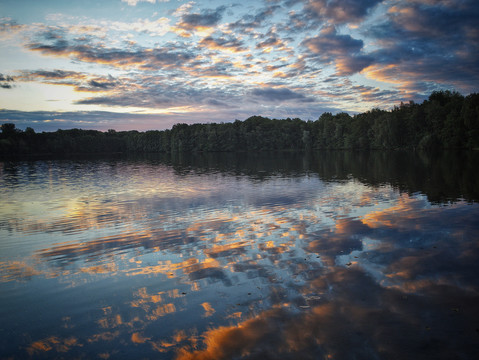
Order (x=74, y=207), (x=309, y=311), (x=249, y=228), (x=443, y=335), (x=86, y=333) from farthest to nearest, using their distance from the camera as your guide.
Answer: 1. (x=74, y=207)
2. (x=249, y=228)
3. (x=309, y=311)
4. (x=86, y=333)
5. (x=443, y=335)

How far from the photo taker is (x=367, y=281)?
9.20m

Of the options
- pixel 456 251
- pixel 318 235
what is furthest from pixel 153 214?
pixel 456 251

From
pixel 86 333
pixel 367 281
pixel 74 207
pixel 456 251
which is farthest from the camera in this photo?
pixel 74 207

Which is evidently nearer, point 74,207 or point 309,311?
point 309,311

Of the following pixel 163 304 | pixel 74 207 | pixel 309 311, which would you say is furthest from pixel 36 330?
pixel 74 207

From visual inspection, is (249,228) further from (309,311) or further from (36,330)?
(36,330)

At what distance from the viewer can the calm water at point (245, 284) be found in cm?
648

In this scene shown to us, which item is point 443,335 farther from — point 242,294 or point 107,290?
point 107,290

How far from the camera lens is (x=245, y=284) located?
30.2 ft

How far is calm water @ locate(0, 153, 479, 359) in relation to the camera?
6.48 m

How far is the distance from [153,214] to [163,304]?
12132mm

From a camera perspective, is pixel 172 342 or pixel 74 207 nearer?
pixel 172 342

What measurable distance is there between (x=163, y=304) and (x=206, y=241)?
18.0ft

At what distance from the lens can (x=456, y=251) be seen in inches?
452
